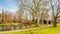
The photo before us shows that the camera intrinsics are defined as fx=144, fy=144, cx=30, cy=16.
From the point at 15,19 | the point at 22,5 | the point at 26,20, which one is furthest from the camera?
the point at 15,19

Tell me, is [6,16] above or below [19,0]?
below

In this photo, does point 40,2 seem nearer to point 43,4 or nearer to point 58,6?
point 43,4

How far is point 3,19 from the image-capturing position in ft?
198

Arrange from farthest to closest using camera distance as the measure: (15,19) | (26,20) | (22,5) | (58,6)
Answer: (15,19) → (26,20) → (22,5) → (58,6)

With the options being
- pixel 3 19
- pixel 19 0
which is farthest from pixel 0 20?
pixel 19 0

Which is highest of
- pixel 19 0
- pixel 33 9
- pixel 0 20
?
pixel 19 0

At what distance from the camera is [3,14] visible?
203 ft

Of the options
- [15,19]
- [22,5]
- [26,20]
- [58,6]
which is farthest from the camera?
[15,19]

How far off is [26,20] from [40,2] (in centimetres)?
1376

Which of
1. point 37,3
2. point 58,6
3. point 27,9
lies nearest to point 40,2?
point 37,3

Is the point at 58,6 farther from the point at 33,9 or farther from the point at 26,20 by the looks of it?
the point at 26,20

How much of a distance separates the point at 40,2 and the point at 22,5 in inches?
153

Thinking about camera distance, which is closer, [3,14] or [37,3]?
[37,3]

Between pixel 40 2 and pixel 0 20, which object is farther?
pixel 0 20
